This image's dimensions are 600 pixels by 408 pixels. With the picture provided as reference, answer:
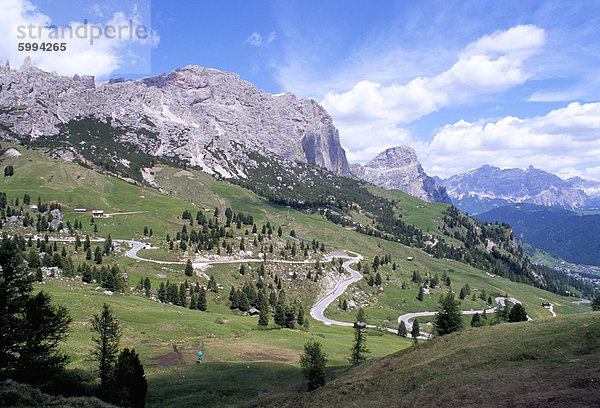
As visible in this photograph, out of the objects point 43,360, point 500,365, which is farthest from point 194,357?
point 500,365

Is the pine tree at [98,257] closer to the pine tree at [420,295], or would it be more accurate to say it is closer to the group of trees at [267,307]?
the group of trees at [267,307]

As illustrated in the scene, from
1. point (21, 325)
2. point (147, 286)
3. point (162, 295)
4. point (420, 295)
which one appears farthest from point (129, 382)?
point (420, 295)

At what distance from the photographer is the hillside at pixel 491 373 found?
23266 mm

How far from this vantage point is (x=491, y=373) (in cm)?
2867

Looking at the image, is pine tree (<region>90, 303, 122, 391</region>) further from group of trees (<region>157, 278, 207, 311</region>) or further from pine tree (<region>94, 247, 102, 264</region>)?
pine tree (<region>94, 247, 102, 264</region>)

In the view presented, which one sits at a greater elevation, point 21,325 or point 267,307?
point 21,325

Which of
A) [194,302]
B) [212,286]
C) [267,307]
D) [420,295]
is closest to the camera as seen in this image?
[194,302]

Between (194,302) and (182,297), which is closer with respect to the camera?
(194,302)

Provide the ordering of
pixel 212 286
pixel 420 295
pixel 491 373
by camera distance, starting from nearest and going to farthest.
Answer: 1. pixel 491 373
2. pixel 212 286
3. pixel 420 295

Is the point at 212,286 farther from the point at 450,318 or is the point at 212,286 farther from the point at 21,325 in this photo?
the point at 21,325

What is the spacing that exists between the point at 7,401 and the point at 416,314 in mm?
162147

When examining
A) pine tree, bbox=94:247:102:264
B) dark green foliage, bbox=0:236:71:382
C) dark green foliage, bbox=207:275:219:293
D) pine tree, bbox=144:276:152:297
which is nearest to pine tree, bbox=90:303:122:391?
dark green foliage, bbox=0:236:71:382

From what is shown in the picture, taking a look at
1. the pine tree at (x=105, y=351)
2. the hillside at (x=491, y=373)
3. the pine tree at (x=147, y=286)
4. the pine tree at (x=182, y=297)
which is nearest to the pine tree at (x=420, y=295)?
the pine tree at (x=182, y=297)

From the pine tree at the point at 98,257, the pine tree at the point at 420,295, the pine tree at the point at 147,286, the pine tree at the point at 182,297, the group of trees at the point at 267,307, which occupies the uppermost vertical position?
the pine tree at the point at 98,257
